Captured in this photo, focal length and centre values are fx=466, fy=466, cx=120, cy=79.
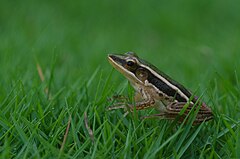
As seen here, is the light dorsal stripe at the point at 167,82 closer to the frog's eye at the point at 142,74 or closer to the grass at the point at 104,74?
the frog's eye at the point at 142,74

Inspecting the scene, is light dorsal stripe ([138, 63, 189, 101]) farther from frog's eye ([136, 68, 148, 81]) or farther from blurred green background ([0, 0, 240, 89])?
blurred green background ([0, 0, 240, 89])

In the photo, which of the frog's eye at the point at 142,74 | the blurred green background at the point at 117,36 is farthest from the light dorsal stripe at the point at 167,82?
the blurred green background at the point at 117,36

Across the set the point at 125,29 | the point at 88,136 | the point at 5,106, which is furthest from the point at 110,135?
the point at 125,29

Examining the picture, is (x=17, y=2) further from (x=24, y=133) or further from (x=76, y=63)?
(x=24, y=133)

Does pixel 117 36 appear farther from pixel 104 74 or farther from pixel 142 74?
pixel 142 74

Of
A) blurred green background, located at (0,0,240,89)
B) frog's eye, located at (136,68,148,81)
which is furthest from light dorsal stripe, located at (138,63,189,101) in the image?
blurred green background, located at (0,0,240,89)

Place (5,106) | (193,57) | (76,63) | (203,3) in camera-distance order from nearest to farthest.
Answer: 1. (5,106)
2. (76,63)
3. (193,57)
4. (203,3)
